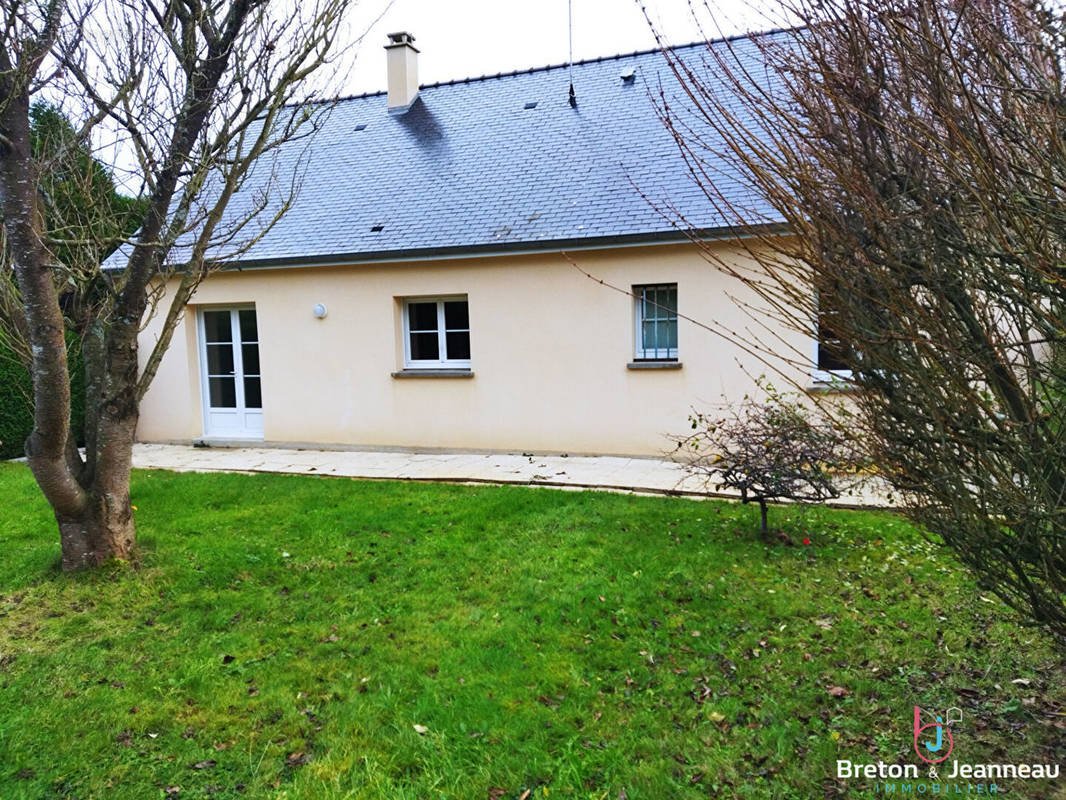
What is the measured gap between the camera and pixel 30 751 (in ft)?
10.1

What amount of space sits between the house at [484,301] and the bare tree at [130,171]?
11.9ft

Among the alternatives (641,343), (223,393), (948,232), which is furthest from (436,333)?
(948,232)

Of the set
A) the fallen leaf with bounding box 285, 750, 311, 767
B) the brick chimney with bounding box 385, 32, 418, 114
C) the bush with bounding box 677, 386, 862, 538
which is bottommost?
the fallen leaf with bounding box 285, 750, 311, 767

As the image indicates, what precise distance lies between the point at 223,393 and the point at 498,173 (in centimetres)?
574

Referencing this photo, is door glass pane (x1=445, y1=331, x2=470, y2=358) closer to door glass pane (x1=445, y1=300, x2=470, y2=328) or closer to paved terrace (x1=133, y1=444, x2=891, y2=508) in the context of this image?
door glass pane (x1=445, y1=300, x2=470, y2=328)

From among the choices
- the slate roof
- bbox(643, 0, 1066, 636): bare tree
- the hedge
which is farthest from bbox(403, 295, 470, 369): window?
bbox(643, 0, 1066, 636): bare tree

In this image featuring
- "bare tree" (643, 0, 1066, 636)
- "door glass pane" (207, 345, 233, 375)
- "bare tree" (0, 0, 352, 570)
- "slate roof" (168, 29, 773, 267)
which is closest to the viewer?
"bare tree" (643, 0, 1066, 636)

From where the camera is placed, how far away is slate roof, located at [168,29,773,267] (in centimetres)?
959

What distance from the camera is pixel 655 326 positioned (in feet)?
31.6

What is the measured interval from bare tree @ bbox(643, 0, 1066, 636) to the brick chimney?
12478 mm

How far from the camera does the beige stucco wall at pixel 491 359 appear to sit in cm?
927

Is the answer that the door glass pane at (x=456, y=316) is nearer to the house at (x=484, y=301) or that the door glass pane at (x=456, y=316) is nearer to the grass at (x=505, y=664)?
the house at (x=484, y=301)

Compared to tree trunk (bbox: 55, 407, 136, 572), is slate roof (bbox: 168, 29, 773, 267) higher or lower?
higher

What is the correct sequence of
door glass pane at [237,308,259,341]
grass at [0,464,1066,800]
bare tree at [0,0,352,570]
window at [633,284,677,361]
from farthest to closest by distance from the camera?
door glass pane at [237,308,259,341] → window at [633,284,677,361] → bare tree at [0,0,352,570] → grass at [0,464,1066,800]
